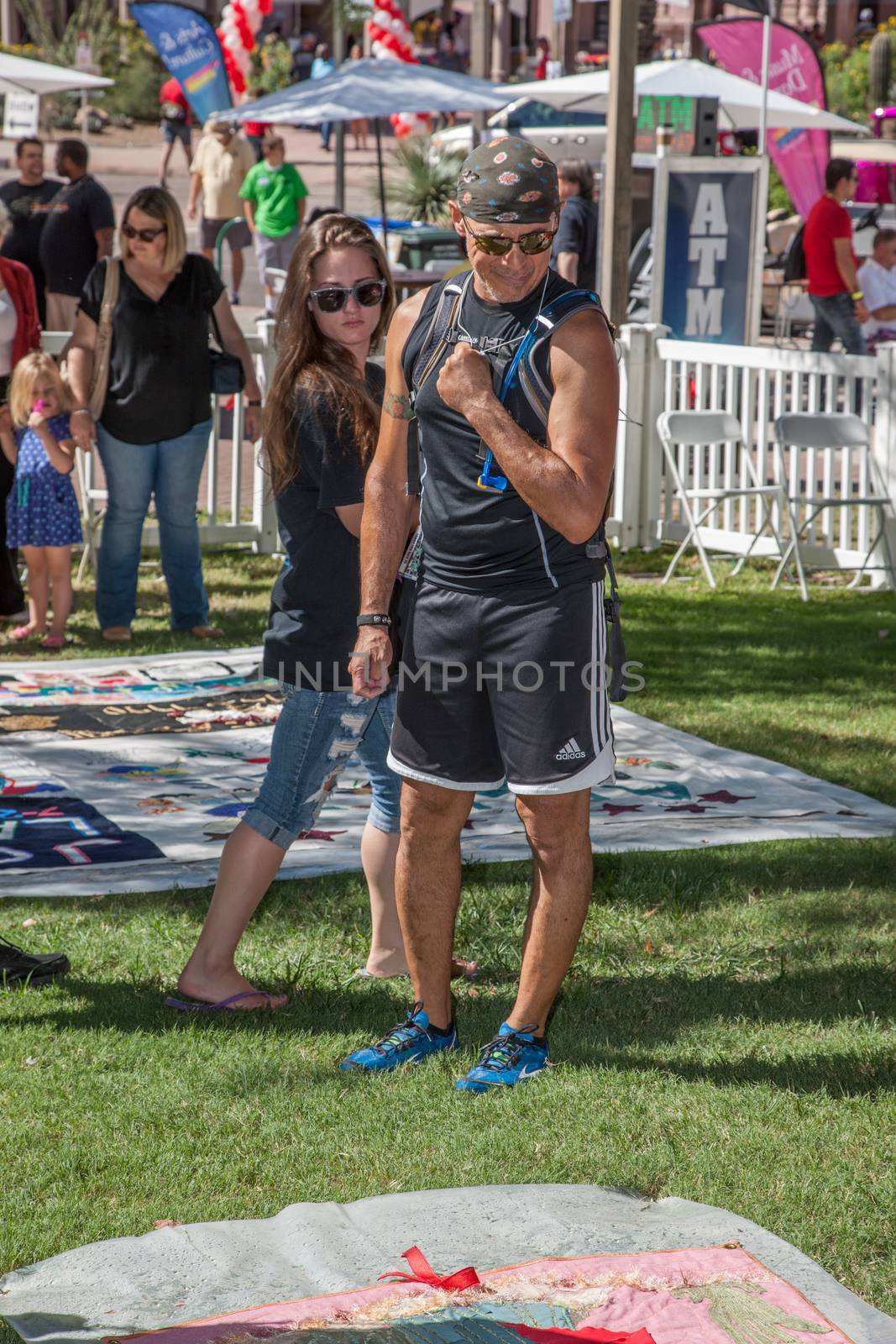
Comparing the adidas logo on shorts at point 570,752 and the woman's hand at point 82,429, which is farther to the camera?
the woman's hand at point 82,429

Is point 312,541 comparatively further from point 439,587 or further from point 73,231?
point 73,231

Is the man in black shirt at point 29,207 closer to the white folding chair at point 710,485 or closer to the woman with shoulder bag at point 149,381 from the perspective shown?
the woman with shoulder bag at point 149,381

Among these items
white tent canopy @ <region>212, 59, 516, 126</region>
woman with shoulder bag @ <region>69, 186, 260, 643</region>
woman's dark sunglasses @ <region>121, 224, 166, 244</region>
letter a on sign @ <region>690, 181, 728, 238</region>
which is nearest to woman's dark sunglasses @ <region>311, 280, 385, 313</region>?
woman with shoulder bag @ <region>69, 186, 260, 643</region>


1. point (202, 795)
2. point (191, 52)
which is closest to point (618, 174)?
point (202, 795)

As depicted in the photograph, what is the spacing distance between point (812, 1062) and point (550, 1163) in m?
0.81

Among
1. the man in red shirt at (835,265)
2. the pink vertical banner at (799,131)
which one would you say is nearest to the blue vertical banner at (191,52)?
the pink vertical banner at (799,131)

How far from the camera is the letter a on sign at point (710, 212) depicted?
38.1 ft

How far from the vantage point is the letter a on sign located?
457 inches

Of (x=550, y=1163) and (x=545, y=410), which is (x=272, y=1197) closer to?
(x=550, y=1163)

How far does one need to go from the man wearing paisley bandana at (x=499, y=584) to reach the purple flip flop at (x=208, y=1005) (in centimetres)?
42

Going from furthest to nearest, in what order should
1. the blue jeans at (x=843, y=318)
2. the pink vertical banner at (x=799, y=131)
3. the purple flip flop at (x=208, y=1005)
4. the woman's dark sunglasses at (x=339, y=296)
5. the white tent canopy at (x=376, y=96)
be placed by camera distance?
the pink vertical banner at (x=799, y=131), the white tent canopy at (x=376, y=96), the blue jeans at (x=843, y=318), the purple flip flop at (x=208, y=1005), the woman's dark sunglasses at (x=339, y=296)

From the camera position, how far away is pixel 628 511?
11.0 meters

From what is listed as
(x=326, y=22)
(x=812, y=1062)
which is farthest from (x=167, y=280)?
(x=326, y=22)

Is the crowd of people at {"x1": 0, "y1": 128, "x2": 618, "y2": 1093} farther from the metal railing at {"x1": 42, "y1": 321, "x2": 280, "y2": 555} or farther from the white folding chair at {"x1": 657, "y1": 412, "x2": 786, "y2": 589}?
the white folding chair at {"x1": 657, "y1": 412, "x2": 786, "y2": 589}
